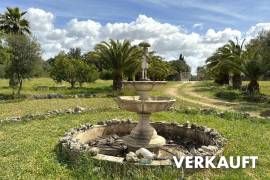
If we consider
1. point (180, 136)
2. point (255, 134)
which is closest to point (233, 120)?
point (255, 134)

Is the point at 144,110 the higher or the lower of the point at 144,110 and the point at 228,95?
the higher

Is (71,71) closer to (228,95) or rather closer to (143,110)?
(228,95)

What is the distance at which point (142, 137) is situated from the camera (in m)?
8.79

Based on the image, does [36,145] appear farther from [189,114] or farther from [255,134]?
[189,114]

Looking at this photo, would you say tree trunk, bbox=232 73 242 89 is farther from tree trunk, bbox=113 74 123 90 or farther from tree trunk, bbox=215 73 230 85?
tree trunk, bbox=113 74 123 90

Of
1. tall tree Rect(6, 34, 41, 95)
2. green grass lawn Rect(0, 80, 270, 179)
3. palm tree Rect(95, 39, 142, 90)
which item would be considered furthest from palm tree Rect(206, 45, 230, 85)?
green grass lawn Rect(0, 80, 270, 179)

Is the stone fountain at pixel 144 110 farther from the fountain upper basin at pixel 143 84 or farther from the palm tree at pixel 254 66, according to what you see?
the palm tree at pixel 254 66

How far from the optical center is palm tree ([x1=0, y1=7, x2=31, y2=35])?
129ft

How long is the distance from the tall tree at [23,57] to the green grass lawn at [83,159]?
14.5 m

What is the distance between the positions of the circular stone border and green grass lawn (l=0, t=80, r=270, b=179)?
220 millimetres

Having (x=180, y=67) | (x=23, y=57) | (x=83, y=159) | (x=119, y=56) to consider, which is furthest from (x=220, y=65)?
(x=180, y=67)

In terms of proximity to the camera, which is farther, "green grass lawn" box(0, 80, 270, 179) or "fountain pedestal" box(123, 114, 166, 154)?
"fountain pedestal" box(123, 114, 166, 154)

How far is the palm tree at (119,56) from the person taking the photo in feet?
99.3

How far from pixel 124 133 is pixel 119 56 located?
19630mm
